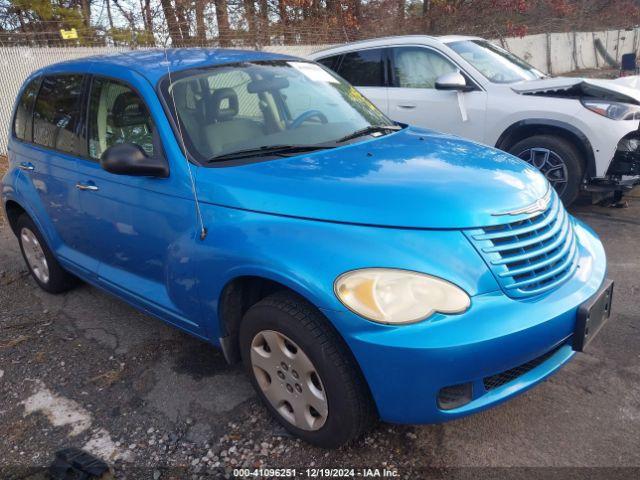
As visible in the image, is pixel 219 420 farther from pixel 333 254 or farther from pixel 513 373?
pixel 513 373

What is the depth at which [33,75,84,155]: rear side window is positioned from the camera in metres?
3.59

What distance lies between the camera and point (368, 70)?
21.7 ft

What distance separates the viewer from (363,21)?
19.4 metres

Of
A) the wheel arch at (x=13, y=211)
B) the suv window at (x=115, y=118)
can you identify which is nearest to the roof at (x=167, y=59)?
the suv window at (x=115, y=118)

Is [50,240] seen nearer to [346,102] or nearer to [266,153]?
[266,153]

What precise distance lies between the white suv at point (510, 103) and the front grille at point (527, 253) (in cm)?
311

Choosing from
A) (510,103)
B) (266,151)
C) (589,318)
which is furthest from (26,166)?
(510,103)

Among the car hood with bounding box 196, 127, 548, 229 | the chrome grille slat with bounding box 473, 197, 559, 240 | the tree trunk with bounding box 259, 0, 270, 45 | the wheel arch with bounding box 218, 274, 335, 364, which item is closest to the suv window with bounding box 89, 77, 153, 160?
the car hood with bounding box 196, 127, 548, 229

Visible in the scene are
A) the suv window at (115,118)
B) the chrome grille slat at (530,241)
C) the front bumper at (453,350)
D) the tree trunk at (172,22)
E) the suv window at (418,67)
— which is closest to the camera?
the front bumper at (453,350)

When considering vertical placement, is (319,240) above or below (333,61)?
below

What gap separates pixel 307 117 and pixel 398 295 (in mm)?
1565

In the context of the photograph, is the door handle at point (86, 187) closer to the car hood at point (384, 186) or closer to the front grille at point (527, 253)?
the car hood at point (384, 186)

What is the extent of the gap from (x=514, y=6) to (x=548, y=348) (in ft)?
70.8

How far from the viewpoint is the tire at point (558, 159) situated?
17.4 feet
